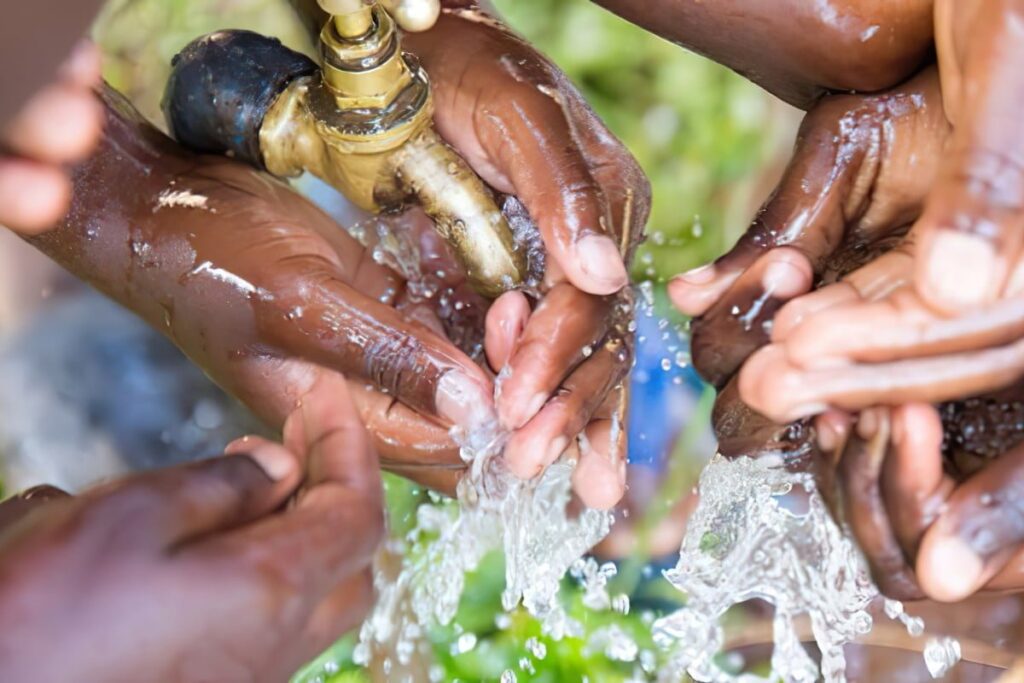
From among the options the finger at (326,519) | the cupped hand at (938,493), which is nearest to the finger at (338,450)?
the finger at (326,519)

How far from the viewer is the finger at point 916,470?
67 centimetres

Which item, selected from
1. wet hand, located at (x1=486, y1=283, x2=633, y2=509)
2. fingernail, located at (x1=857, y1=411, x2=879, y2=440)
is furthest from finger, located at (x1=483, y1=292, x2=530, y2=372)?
fingernail, located at (x1=857, y1=411, x2=879, y2=440)

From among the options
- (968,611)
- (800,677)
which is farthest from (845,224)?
(800,677)

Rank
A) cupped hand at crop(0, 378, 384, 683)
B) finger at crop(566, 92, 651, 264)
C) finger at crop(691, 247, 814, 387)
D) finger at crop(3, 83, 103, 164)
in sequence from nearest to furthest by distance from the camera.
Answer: cupped hand at crop(0, 378, 384, 683), finger at crop(3, 83, 103, 164), finger at crop(691, 247, 814, 387), finger at crop(566, 92, 651, 264)

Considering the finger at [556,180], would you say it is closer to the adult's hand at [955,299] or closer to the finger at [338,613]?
the adult's hand at [955,299]

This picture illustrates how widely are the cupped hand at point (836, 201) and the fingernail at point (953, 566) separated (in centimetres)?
26

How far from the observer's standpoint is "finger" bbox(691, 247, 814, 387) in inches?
33.1

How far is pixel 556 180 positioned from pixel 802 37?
278mm

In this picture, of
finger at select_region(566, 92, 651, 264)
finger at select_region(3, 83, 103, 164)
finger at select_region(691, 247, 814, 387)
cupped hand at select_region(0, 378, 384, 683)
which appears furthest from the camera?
finger at select_region(566, 92, 651, 264)

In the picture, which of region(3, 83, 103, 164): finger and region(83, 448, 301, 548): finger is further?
region(3, 83, 103, 164): finger

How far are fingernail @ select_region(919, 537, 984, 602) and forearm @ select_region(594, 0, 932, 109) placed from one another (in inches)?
18.9

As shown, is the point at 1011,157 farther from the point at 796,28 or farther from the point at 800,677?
the point at 800,677

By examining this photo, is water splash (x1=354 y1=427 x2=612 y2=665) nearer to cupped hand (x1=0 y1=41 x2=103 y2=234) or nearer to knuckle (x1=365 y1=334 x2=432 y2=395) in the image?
knuckle (x1=365 y1=334 x2=432 y2=395)

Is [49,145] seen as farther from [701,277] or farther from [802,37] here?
[802,37]
